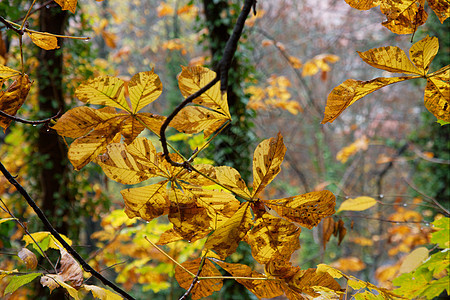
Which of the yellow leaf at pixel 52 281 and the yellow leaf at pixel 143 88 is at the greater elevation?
the yellow leaf at pixel 143 88

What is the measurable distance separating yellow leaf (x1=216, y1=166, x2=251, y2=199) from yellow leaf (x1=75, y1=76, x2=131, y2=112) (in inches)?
6.2

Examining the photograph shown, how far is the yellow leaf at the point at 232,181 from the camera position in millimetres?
406

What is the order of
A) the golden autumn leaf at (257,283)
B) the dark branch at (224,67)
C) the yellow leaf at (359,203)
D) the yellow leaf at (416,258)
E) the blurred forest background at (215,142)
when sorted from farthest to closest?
1. the blurred forest background at (215,142)
2. the yellow leaf at (359,203)
3. the yellow leaf at (416,258)
4. the golden autumn leaf at (257,283)
5. the dark branch at (224,67)

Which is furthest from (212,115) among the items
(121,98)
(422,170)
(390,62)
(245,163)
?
(422,170)

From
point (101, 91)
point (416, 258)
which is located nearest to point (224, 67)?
point (101, 91)

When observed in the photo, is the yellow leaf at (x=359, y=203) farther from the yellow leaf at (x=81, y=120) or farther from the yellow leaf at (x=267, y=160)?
the yellow leaf at (x=81, y=120)

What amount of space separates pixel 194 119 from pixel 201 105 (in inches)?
1.3

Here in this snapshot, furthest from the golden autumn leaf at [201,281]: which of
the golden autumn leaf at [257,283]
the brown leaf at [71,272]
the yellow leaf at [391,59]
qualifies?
the yellow leaf at [391,59]

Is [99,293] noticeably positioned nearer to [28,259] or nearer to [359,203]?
[28,259]

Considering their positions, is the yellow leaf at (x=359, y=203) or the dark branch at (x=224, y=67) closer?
the dark branch at (x=224, y=67)

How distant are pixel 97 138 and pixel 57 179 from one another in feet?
6.05

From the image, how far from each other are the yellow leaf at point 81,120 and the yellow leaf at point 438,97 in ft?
1.35

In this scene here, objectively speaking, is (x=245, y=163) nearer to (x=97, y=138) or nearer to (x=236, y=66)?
(x=236, y=66)

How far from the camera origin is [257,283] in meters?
0.47
